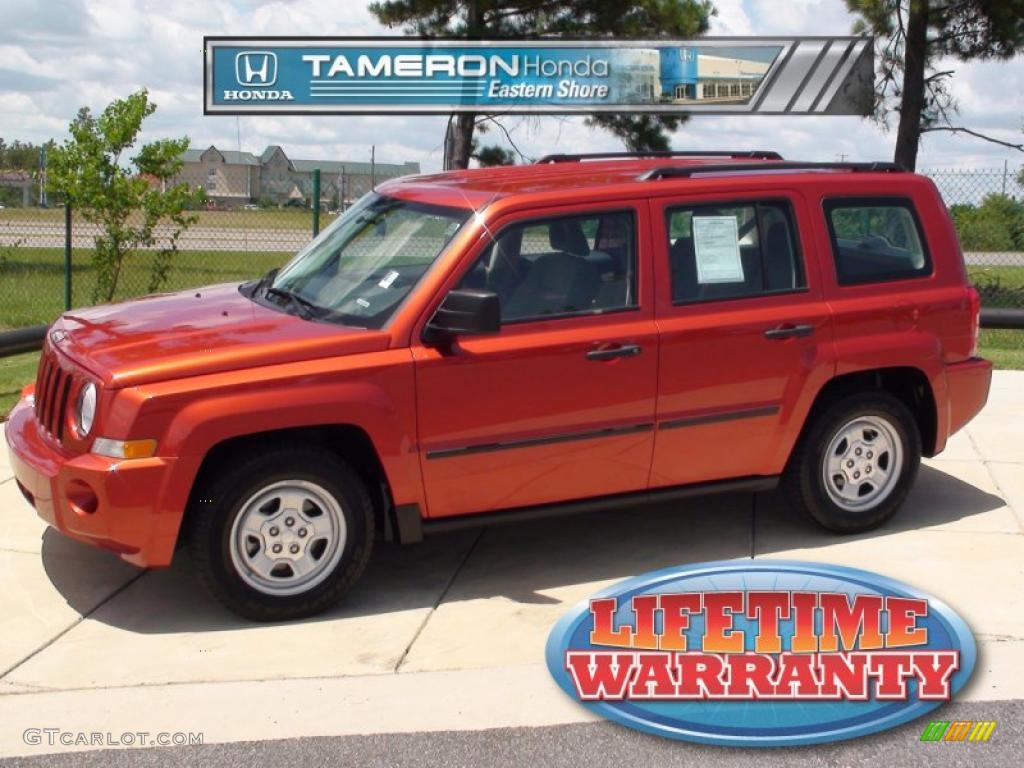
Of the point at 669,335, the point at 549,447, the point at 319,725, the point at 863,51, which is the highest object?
the point at 863,51

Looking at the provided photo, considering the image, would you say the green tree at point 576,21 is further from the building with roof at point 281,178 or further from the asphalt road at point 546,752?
the asphalt road at point 546,752

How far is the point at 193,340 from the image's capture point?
18.0 ft

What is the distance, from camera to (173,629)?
5.48 meters

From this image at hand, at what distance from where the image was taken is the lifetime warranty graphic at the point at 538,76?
17.2 metres

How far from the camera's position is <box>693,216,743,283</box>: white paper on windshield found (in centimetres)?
611

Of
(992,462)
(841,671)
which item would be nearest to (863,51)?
(992,462)

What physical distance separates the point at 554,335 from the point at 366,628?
4.85ft

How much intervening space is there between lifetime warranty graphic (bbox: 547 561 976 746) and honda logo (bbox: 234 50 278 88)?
42.1ft

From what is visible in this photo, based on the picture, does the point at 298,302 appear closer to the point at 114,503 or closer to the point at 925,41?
the point at 114,503

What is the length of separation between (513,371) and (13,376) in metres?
6.54

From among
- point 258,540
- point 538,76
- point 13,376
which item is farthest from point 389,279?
point 538,76

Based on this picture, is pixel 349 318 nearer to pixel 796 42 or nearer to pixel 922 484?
pixel 922 484

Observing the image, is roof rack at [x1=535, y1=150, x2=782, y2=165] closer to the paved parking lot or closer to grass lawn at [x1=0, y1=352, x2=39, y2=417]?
the paved parking lot

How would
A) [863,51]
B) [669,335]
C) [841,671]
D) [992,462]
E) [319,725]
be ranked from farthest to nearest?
1. [863,51]
2. [992,462]
3. [669,335]
4. [841,671]
5. [319,725]
